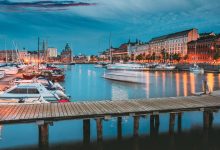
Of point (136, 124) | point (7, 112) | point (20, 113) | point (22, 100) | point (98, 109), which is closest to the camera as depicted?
point (20, 113)

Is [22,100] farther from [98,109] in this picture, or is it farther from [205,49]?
[205,49]

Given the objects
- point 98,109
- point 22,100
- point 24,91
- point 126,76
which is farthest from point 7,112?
point 126,76

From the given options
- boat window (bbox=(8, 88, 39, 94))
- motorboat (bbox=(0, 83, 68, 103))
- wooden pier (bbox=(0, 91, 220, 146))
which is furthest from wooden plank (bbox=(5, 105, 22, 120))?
boat window (bbox=(8, 88, 39, 94))

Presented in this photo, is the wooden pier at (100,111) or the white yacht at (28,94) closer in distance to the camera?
the wooden pier at (100,111)

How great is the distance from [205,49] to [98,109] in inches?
6539

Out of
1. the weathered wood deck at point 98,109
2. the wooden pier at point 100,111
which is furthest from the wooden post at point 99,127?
the weathered wood deck at point 98,109

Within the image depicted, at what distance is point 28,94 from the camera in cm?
2881

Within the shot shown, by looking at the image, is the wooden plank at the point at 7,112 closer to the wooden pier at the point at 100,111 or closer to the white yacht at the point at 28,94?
the wooden pier at the point at 100,111

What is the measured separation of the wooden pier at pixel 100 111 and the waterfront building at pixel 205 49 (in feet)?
454

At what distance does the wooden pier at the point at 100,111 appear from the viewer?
1838 cm

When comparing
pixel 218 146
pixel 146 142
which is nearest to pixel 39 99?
pixel 146 142

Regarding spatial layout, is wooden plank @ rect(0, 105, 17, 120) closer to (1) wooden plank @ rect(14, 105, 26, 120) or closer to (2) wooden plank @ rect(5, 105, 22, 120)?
(2) wooden plank @ rect(5, 105, 22, 120)

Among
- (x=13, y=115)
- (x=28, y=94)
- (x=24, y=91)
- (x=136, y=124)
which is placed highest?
(x=24, y=91)

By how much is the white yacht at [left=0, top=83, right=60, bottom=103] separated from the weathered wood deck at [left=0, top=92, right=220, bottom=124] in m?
6.73
